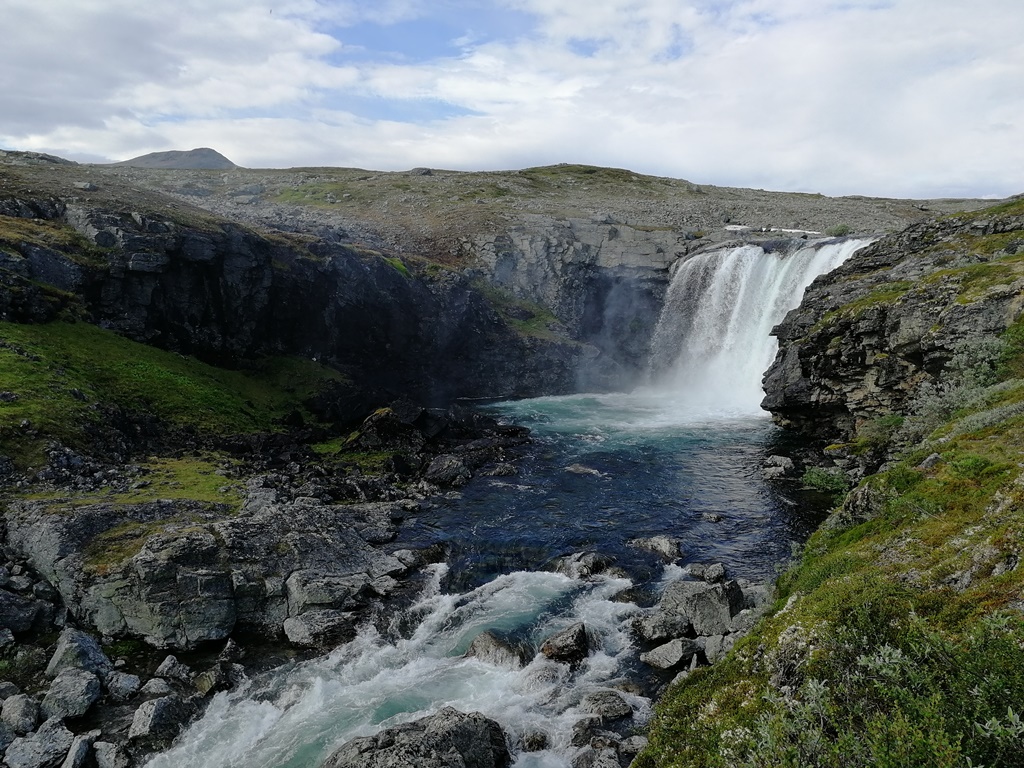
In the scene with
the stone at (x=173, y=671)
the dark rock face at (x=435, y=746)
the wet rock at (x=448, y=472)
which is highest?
the dark rock face at (x=435, y=746)

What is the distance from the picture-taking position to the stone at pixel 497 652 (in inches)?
706

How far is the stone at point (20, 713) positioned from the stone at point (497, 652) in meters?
11.3

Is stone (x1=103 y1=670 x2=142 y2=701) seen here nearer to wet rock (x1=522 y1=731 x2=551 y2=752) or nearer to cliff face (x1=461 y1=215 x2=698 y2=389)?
wet rock (x1=522 y1=731 x2=551 y2=752)

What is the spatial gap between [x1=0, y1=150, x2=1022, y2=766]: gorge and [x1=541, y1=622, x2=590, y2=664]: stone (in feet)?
1.16

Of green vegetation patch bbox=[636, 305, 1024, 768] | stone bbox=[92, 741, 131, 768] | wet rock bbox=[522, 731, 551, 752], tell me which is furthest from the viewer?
wet rock bbox=[522, 731, 551, 752]

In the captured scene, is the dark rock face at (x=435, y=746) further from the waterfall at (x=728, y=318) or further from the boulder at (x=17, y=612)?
the waterfall at (x=728, y=318)

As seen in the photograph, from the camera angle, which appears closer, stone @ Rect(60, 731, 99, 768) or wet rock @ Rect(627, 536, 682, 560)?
stone @ Rect(60, 731, 99, 768)

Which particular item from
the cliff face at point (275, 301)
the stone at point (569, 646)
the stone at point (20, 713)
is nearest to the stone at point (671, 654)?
the stone at point (569, 646)

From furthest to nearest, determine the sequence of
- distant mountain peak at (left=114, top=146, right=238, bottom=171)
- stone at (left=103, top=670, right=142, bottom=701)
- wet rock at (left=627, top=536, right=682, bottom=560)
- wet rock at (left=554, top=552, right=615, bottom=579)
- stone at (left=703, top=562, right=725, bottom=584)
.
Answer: distant mountain peak at (left=114, top=146, right=238, bottom=171)
wet rock at (left=627, top=536, right=682, bottom=560)
wet rock at (left=554, top=552, right=615, bottom=579)
stone at (left=703, top=562, right=725, bottom=584)
stone at (left=103, top=670, right=142, bottom=701)

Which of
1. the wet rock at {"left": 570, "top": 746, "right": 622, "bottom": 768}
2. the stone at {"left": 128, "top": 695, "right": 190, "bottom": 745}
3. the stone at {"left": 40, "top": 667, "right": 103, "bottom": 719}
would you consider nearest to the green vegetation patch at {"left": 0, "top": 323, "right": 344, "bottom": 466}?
the stone at {"left": 40, "top": 667, "right": 103, "bottom": 719}

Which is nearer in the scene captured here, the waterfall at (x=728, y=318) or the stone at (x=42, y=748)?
the stone at (x=42, y=748)

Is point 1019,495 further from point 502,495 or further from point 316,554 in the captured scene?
point 502,495

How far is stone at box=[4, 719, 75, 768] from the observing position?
1358 cm

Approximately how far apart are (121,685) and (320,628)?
17.8ft
